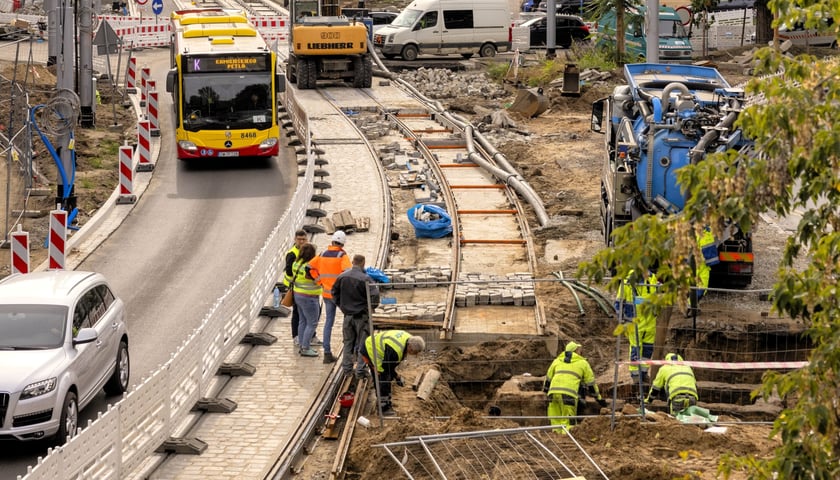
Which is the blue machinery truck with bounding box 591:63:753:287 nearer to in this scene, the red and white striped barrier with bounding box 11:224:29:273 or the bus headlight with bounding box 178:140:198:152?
the red and white striped barrier with bounding box 11:224:29:273

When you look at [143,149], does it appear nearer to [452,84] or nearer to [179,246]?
[179,246]

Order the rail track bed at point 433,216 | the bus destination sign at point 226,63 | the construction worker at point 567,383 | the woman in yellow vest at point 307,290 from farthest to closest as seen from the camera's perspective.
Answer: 1. the bus destination sign at point 226,63
2. the rail track bed at point 433,216
3. the woman in yellow vest at point 307,290
4. the construction worker at point 567,383

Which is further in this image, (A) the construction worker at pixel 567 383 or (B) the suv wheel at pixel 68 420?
(A) the construction worker at pixel 567 383

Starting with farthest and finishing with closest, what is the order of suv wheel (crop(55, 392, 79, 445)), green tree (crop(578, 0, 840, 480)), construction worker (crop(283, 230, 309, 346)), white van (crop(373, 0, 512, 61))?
white van (crop(373, 0, 512, 61)), construction worker (crop(283, 230, 309, 346)), suv wheel (crop(55, 392, 79, 445)), green tree (crop(578, 0, 840, 480))

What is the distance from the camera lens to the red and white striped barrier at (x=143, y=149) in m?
29.2

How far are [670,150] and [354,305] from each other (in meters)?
6.58

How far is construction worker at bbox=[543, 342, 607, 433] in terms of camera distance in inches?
512

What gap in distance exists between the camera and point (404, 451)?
39.3 feet

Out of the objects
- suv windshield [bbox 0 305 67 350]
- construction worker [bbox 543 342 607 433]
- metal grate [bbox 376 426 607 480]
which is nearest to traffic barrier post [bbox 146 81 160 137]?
suv windshield [bbox 0 305 67 350]

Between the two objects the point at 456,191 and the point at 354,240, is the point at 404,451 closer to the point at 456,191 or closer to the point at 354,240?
the point at 354,240

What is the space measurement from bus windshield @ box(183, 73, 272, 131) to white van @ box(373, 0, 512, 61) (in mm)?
19502

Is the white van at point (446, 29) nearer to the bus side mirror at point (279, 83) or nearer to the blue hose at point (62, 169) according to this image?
the bus side mirror at point (279, 83)

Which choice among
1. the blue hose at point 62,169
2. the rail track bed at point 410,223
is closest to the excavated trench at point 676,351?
the rail track bed at point 410,223

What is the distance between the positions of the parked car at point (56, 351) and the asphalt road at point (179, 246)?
46cm
